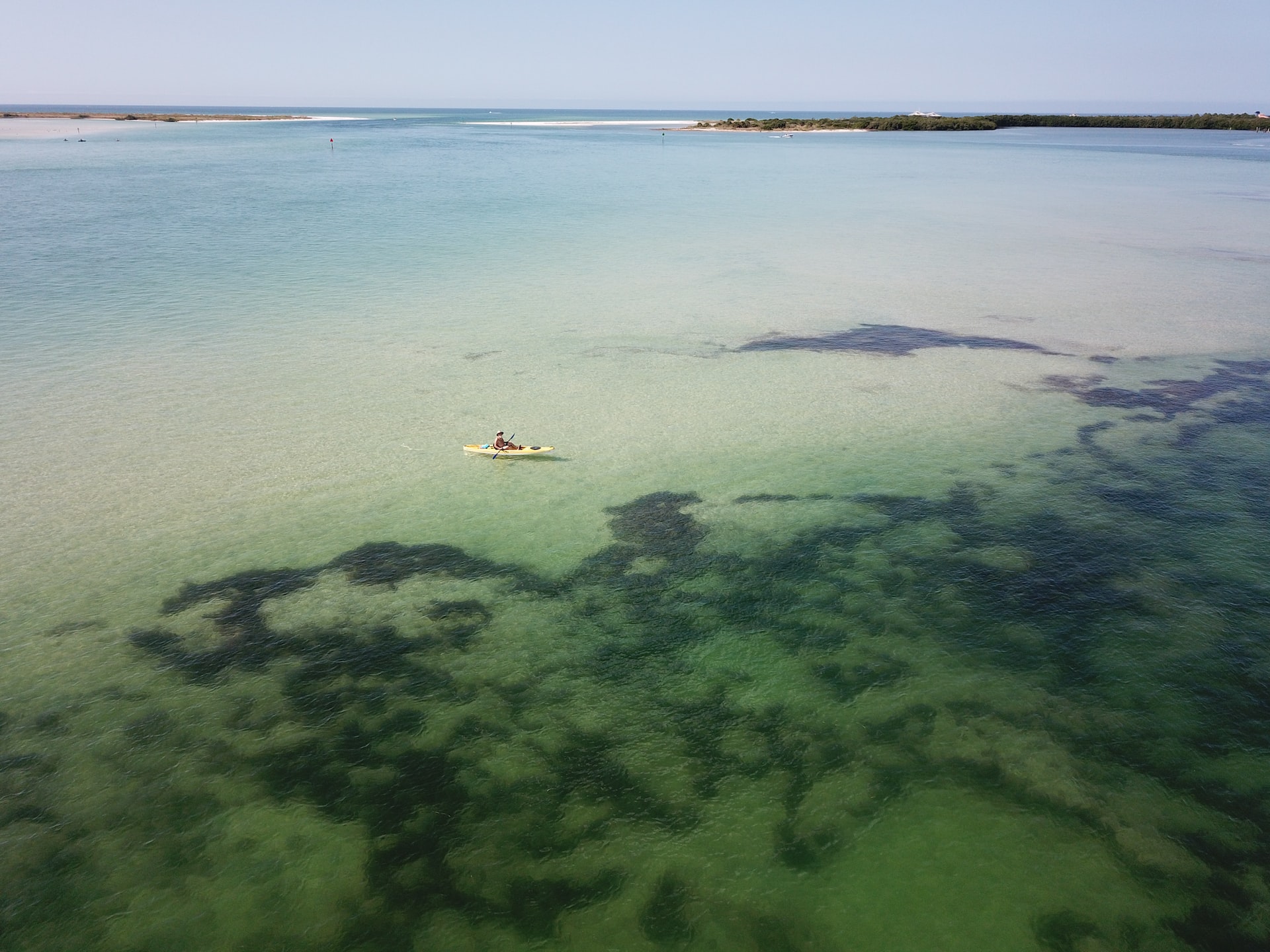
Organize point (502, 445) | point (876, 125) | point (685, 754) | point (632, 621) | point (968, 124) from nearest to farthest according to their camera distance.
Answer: point (685, 754)
point (632, 621)
point (502, 445)
point (968, 124)
point (876, 125)

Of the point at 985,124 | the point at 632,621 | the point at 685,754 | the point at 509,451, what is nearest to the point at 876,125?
the point at 985,124

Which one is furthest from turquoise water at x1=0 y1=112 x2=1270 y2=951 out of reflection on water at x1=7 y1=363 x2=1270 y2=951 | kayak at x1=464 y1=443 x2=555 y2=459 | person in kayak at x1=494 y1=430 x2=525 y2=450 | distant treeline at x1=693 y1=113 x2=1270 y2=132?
distant treeline at x1=693 y1=113 x2=1270 y2=132

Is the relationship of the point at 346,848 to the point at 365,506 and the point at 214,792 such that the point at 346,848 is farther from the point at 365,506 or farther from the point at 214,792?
the point at 365,506

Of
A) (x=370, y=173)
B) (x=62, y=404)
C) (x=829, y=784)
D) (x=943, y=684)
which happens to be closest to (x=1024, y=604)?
(x=943, y=684)

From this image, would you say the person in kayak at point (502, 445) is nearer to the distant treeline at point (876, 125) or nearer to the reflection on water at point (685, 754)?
the reflection on water at point (685, 754)

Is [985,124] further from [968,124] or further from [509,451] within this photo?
[509,451]
